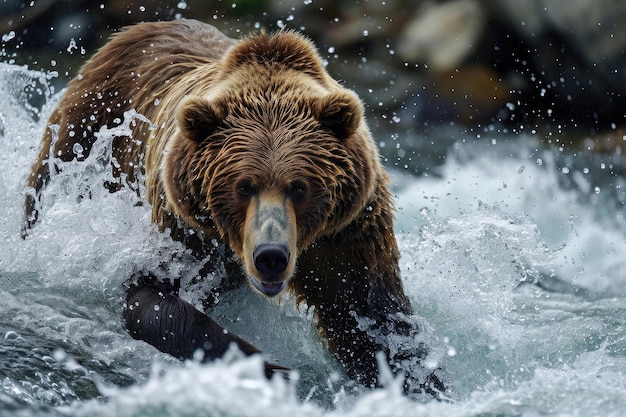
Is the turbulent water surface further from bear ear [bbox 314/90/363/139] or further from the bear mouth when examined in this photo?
bear ear [bbox 314/90/363/139]

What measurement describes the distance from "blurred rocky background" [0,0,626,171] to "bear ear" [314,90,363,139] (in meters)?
6.94

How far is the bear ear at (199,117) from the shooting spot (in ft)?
14.6

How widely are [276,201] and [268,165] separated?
0.60 ft

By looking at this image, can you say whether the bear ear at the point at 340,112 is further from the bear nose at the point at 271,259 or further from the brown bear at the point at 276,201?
the bear nose at the point at 271,259

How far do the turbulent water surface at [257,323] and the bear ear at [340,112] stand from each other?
1.02 m

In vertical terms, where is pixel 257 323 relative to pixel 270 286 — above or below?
above

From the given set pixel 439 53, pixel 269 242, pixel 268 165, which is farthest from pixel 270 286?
pixel 439 53

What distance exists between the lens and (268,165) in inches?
172

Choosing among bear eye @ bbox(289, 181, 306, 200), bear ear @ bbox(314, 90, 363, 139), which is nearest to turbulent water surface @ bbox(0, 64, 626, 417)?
bear eye @ bbox(289, 181, 306, 200)

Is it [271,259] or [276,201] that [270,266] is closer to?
[271,259]

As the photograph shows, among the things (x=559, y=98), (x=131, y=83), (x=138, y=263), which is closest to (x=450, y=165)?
(x=559, y=98)

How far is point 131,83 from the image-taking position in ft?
19.8

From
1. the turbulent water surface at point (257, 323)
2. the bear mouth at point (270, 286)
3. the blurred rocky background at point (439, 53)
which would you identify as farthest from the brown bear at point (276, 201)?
the blurred rocky background at point (439, 53)

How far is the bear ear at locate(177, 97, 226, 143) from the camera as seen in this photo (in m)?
4.45
